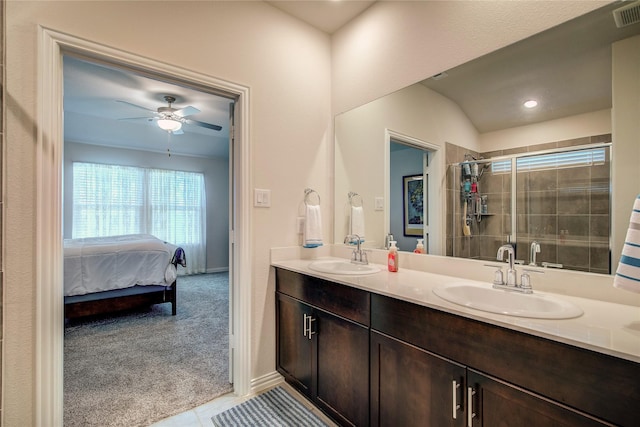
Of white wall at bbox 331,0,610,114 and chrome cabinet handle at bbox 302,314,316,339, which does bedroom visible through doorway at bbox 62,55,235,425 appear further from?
white wall at bbox 331,0,610,114

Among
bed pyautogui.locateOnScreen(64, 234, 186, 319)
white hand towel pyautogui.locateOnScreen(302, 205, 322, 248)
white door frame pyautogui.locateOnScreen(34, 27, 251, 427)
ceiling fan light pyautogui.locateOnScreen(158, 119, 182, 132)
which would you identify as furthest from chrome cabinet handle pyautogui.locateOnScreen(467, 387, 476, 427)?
ceiling fan light pyautogui.locateOnScreen(158, 119, 182, 132)

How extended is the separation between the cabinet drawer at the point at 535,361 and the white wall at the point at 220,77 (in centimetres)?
120

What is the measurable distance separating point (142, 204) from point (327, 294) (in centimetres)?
489

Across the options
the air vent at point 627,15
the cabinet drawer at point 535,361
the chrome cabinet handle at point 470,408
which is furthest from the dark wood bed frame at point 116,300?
the air vent at point 627,15

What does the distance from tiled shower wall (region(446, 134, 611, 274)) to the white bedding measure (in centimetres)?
321

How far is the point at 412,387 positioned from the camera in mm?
1218

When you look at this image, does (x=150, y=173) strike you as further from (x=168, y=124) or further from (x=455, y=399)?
(x=455, y=399)

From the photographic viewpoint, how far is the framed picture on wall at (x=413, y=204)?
192cm

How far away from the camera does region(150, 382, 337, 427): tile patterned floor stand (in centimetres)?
169

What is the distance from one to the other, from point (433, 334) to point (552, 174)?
917 mm

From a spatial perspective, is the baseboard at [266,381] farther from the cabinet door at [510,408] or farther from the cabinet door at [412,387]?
the cabinet door at [510,408]

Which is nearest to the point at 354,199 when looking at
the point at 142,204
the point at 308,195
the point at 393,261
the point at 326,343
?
the point at 308,195

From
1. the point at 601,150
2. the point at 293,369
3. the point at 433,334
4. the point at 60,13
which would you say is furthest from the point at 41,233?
the point at 601,150

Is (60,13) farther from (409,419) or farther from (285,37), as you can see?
(409,419)
